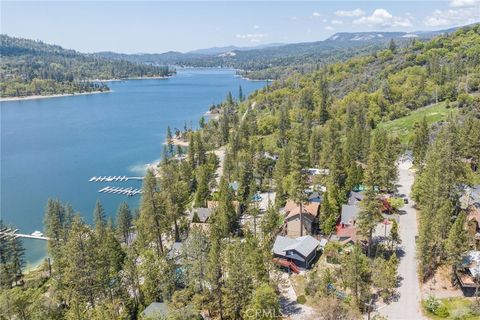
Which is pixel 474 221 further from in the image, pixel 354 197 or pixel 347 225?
pixel 354 197

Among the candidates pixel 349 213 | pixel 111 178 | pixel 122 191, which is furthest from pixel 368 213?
pixel 111 178

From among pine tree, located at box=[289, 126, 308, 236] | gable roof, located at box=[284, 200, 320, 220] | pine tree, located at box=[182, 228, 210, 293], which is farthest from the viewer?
gable roof, located at box=[284, 200, 320, 220]

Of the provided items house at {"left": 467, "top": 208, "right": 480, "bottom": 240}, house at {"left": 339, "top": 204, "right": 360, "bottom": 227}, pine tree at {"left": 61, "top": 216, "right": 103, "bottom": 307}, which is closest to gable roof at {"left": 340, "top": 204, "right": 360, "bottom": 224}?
house at {"left": 339, "top": 204, "right": 360, "bottom": 227}

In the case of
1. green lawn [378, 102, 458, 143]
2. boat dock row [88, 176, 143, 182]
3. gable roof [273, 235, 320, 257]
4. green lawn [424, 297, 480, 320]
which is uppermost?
green lawn [378, 102, 458, 143]

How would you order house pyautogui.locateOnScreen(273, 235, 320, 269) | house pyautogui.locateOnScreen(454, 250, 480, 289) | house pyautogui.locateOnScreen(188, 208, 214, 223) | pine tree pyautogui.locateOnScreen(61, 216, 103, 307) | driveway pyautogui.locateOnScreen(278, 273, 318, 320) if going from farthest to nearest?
house pyautogui.locateOnScreen(188, 208, 214, 223) → house pyautogui.locateOnScreen(273, 235, 320, 269) → pine tree pyautogui.locateOnScreen(61, 216, 103, 307) → house pyautogui.locateOnScreen(454, 250, 480, 289) → driveway pyautogui.locateOnScreen(278, 273, 318, 320)

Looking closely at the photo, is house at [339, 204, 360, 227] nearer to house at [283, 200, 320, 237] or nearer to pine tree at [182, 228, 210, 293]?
house at [283, 200, 320, 237]

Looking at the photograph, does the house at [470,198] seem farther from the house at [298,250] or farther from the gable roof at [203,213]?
the gable roof at [203,213]
